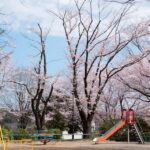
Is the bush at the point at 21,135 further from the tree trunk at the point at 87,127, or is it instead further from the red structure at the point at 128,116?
the red structure at the point at 128,116

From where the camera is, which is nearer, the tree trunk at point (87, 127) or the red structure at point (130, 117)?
the red structure at point (130, 117)

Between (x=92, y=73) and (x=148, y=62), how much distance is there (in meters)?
4.91

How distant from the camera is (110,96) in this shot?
41312 mm

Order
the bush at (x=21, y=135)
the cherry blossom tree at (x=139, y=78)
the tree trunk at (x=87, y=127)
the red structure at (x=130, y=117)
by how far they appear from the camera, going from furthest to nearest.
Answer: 1. the cherry blossom tree at (x=139, y=78)
2. the tree trunk at (x=87, y=127)
3. the bush at (x=21, y=135)
4. the red structure at (x=130, y=117)

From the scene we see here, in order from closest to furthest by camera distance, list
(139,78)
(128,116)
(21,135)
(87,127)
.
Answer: (128,116) < (21,135) < (87,127) < (139,78)

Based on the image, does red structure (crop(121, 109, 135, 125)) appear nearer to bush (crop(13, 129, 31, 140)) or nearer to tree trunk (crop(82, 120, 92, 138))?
tree trunk (crop(82, 120, 92, 138))

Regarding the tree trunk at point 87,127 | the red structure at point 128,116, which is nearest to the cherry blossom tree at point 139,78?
the tree trunk at point 87,127

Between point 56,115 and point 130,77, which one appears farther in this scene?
point 56,115

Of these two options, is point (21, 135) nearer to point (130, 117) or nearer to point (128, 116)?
point (128, 116)

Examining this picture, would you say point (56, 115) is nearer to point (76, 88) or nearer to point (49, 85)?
point (49, 85)

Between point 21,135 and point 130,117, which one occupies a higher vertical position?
point 130,117

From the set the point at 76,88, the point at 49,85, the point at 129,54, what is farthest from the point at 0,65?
the point at 129,54

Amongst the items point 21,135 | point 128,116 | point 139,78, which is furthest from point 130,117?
point 139,78

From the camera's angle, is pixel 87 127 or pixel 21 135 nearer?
pixel 21 135
